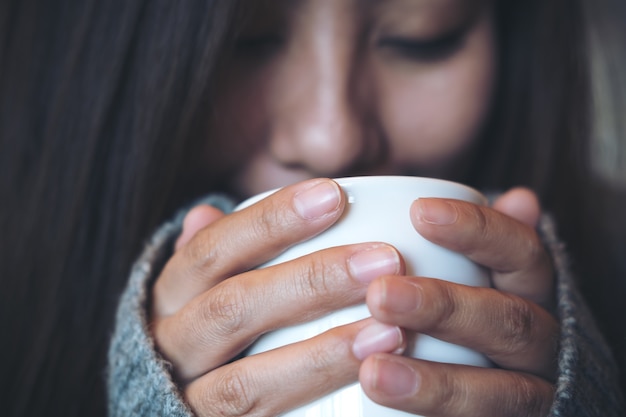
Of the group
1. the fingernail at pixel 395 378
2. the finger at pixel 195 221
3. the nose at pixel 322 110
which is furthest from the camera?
the nose at pixel 322 110

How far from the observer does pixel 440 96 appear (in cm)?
84

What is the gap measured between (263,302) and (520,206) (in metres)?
0.31

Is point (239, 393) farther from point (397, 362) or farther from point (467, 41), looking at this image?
point (467, 41)

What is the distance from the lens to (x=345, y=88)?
28.7 inches

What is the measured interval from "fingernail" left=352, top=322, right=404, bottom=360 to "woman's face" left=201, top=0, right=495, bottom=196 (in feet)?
1.08

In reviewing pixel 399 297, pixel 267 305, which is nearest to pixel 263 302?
pixel 267 305

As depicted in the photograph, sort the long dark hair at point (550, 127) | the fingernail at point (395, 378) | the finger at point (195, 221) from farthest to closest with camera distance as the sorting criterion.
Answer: the long dark hair at point (550, 127), the finger at point (195, 221), the fingernail at point (395, 378)

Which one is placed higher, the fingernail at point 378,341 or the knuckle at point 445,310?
the knuckle at point 445,310

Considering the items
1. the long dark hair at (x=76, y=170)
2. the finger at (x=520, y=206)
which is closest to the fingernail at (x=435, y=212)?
the finger at (x=520, y=206)

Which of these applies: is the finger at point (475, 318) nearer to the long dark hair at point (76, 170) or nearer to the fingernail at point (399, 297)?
the fingernail at point (399, 297)

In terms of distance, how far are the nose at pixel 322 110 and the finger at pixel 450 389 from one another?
1.07ft

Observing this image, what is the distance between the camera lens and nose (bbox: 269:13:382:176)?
0.71 metres

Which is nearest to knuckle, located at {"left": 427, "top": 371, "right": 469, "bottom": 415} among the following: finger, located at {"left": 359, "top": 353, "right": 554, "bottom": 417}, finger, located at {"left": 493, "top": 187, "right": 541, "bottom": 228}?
finger, located at {"left": 359, "top": 353, "right": 554, "bottom": 417}

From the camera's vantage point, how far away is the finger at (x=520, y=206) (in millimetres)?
637
